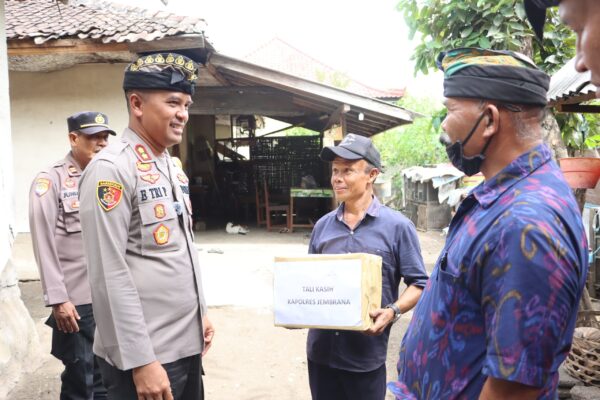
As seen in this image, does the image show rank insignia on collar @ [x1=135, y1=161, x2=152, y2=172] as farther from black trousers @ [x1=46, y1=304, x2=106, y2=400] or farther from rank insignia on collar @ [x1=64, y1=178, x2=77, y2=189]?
black trousers @ [x1=46, y1=304, x2=106, y2=400]

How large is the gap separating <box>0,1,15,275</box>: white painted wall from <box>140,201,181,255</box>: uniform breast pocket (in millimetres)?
2619

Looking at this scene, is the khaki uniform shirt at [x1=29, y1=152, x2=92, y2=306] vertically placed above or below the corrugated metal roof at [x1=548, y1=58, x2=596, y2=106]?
below

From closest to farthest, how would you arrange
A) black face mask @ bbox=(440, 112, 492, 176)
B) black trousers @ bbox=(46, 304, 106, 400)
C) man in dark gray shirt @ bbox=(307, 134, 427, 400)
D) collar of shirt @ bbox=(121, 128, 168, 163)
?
black face mask @ bbox=(440, 112, 492, 176) → collar of shirt @ bbox=(121, 128, 168, 163) → man in dark gray shirt @ bbox=(307, 134, 427, 400) → black trousers @ bbox=(46, 304, 106, 400)

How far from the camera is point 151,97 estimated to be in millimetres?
1939

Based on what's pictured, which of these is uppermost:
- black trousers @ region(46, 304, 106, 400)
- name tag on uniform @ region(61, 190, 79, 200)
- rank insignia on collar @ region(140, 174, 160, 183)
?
rank insignia on collar @ region(140, 174, 160, 183)

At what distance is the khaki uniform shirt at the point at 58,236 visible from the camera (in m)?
2.73

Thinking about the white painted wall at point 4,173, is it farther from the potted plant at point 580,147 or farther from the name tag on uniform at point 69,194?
the potted plant at point 580,147

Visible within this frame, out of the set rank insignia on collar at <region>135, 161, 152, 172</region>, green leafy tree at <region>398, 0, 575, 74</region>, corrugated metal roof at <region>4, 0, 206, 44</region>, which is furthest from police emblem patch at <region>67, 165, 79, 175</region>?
green leafy tree at <region>398, 0, 575, 74</region>

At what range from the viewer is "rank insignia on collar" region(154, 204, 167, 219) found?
72.7 inches

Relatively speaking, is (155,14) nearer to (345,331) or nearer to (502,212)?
(345,331)

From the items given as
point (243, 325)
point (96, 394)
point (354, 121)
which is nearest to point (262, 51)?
point (354, 121)

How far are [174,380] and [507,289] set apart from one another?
136 centimetres

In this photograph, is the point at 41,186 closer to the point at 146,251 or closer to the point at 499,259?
the point at 146,251

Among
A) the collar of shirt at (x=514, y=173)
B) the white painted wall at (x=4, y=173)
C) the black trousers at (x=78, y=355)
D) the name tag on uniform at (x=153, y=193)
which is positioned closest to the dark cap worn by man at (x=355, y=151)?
the name tag on uniform at (x=153, y=193)
